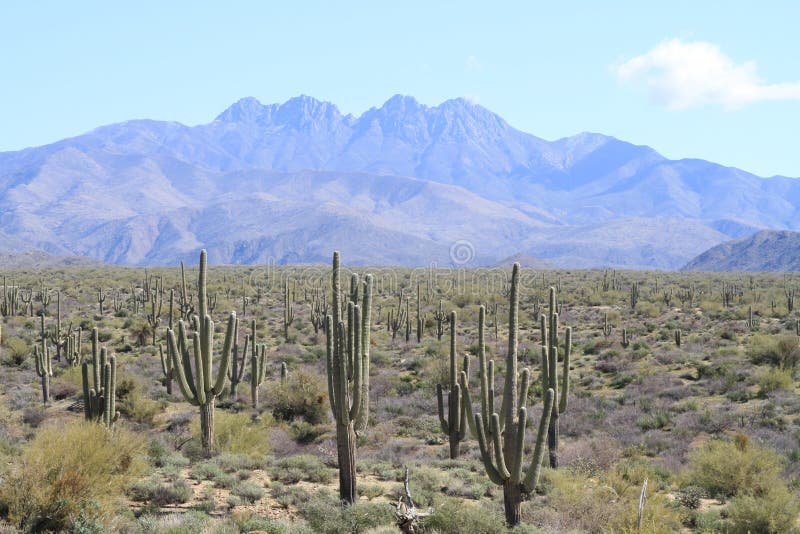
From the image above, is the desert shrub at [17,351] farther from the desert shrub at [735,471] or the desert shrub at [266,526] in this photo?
the desert shrub at [735,471]

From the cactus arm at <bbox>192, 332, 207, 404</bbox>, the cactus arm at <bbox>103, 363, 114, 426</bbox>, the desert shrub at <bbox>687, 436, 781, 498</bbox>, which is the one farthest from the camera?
the cactus arm at <bbox>103, 363, 114, 426</bbox>

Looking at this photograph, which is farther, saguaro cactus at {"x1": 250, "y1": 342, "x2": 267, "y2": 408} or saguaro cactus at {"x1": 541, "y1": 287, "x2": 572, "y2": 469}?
saguaro cactus at {"x1": 250, "y1": 342, "x2": 267, "y2": 408}

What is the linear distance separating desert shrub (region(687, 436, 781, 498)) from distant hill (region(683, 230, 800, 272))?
127m

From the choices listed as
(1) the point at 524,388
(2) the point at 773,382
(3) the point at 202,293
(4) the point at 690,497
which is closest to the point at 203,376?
(3) the point at 202,293

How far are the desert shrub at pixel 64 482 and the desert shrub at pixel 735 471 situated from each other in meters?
9.29

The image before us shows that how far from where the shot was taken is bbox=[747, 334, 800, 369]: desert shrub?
20188 millimetres

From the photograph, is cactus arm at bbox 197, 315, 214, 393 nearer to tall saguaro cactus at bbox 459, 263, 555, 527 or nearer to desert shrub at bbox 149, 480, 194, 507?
desert shrub at bbox 149, 480, 194, 507

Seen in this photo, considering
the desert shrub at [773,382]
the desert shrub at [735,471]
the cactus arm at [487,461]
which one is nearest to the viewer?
the cactus arm at [487,461]

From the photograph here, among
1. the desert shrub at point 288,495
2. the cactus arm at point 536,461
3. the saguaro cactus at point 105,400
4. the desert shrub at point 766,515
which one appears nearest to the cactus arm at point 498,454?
the cactus arm at point 536,461

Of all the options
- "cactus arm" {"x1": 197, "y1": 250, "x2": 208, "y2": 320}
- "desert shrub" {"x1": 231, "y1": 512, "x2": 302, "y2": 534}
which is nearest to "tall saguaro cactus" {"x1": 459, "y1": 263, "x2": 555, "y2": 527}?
"desert shrub" {"x1": 231, "y1": 512, "x2": 302, "y2": 534}

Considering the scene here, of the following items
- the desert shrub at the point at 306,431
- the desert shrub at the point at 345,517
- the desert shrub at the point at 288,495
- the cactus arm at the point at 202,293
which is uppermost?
the cactus arm at the point at 202,293

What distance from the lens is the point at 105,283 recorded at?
53031mm

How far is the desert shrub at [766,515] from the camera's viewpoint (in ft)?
27.8

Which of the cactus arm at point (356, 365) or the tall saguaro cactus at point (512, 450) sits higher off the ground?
the cactus arm at point (356, 365)
